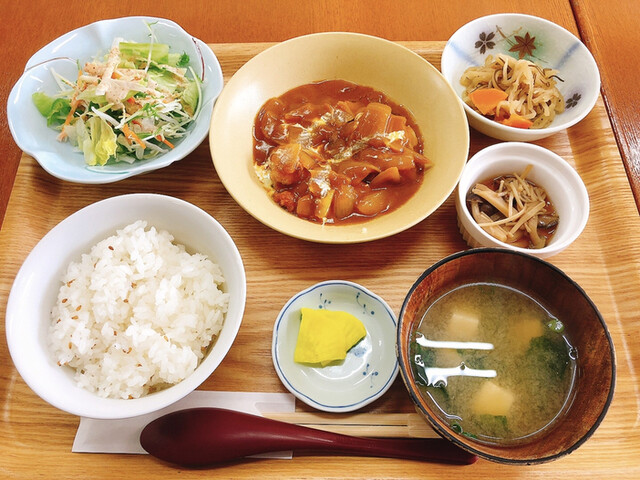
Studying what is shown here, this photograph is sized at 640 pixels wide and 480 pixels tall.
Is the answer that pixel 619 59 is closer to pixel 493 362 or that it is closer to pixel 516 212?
pixel 516 212

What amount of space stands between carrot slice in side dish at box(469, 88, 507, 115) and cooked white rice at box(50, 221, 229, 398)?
143 centimetres

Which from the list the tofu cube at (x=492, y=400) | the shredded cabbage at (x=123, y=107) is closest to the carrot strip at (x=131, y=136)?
the shredded cabbage at (x=123, y=107)

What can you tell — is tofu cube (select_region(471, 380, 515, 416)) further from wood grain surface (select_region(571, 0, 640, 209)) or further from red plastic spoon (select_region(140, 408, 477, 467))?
wood grain surface (select_region(571, 0, 640, 209))

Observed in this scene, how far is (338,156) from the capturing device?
7.13ft

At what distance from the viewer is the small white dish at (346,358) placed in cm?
168

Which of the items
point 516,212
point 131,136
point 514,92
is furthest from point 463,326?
point 131,136

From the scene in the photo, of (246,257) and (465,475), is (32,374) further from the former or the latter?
(465,475)

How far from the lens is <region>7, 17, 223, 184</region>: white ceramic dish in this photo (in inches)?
82.4

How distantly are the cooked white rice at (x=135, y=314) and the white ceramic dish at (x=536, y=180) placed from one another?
1004 millimetres

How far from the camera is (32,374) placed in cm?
156

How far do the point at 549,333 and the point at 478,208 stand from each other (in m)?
0.59

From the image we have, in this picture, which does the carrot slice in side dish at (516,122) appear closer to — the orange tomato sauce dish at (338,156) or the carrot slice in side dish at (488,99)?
the carrot slice in side dish at (488,99)

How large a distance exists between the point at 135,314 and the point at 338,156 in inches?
42.2

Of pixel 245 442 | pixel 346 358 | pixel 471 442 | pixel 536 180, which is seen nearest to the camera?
pixel 471 442
